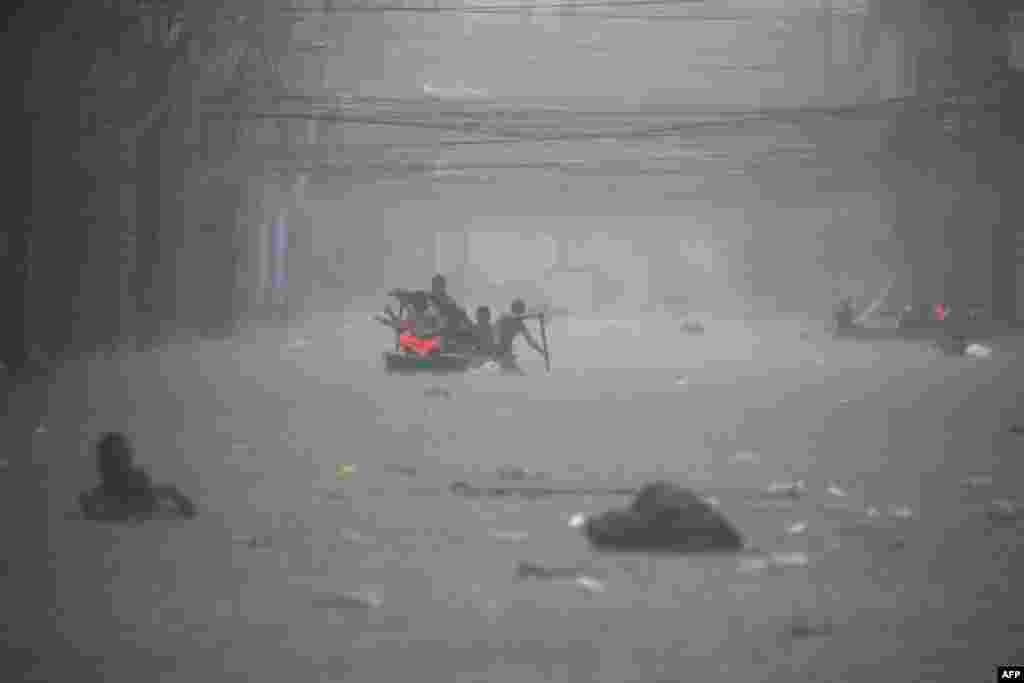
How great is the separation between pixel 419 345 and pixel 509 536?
42.4 feet

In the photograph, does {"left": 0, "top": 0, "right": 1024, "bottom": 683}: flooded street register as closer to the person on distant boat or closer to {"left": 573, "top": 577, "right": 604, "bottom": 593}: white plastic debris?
{"left": 573, "top": 577, "right": 604, "bottom": 593}: white plastic debris

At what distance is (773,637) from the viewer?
17.4 ft

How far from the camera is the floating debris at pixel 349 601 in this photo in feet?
18.8

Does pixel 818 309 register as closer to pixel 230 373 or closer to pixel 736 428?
pixel 230 373

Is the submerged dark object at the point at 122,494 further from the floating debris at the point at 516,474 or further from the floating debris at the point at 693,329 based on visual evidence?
the floating debris at the point at 693,329

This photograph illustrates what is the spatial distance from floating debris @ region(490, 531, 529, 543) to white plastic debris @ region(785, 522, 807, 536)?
4.19 ft

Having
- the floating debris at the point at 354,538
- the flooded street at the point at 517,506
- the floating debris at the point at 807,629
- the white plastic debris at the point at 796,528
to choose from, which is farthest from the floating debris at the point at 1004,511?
the floating debris at the point at 354,538

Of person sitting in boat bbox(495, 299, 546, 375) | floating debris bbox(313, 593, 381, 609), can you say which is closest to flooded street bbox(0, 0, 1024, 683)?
floating debris bbox(313, 593, 381, 609)

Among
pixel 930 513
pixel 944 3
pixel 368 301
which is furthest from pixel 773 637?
pixel 368 301

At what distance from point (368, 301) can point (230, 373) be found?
3580 cm

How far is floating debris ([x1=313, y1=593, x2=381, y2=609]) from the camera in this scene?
225 inches

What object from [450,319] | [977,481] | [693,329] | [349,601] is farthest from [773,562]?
[693,329]

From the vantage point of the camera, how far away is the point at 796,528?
7.51 m

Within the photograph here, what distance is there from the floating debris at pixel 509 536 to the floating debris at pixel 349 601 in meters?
1.43
